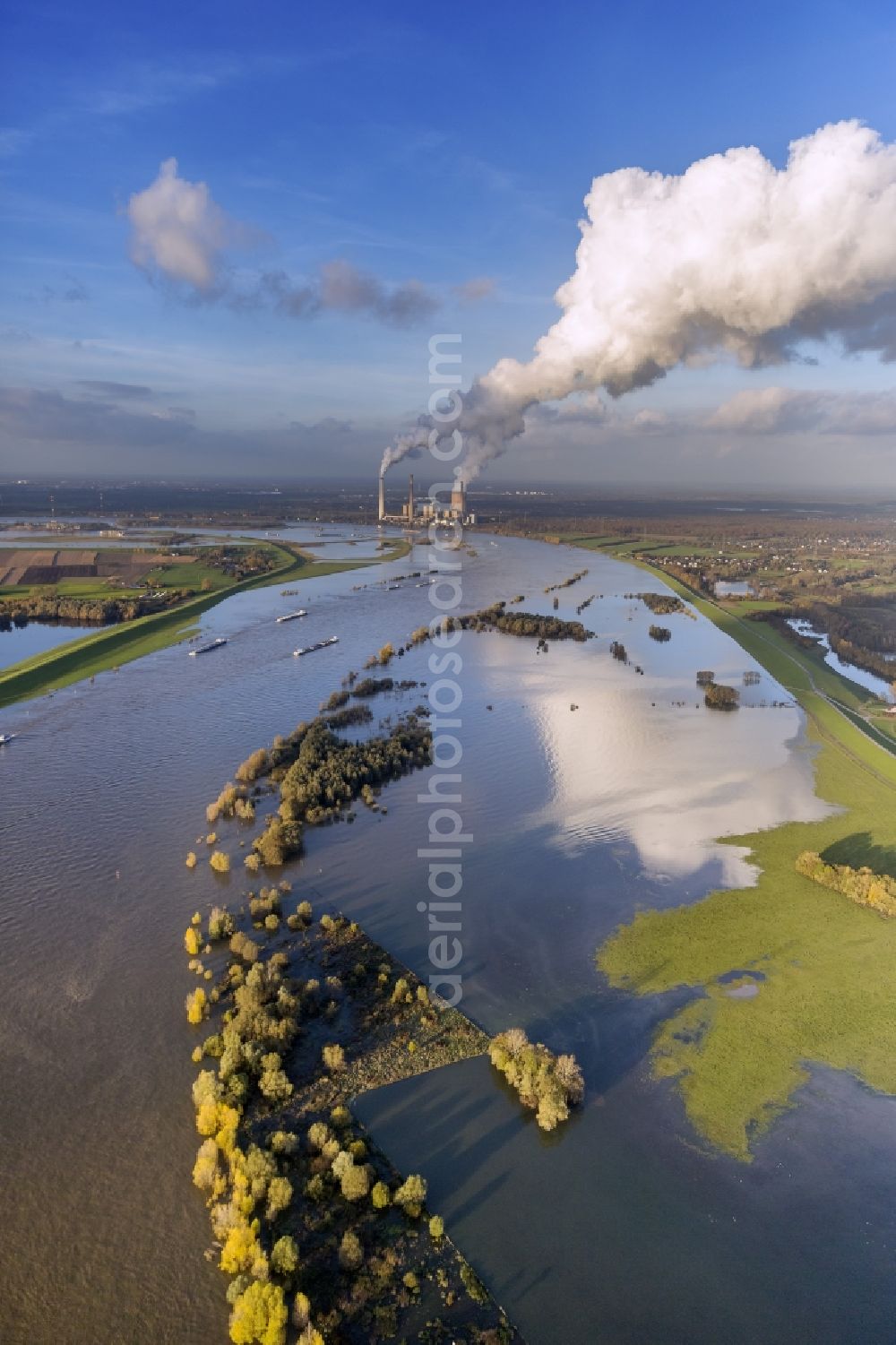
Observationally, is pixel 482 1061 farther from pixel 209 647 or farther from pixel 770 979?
pixel 209 647

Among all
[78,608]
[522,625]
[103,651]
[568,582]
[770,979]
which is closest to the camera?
[770,979]

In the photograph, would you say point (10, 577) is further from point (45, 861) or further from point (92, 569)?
point (45, 861)

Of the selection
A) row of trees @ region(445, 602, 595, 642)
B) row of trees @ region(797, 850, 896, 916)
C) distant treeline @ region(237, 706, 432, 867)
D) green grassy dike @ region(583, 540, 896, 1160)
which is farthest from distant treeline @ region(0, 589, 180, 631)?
row of trees @ region(797, 850, 896, 916)

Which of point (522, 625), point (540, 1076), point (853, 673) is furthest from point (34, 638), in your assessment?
point (853, 673)

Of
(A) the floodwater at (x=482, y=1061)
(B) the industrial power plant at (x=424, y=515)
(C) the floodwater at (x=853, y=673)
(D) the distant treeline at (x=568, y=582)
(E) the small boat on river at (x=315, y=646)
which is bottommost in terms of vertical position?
(A) the floodwater at (x=482, y=1061)

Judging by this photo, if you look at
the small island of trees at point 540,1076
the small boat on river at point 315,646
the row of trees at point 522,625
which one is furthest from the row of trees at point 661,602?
the small island of trees at point 540,1076

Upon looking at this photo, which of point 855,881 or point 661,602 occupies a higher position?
point 661,602

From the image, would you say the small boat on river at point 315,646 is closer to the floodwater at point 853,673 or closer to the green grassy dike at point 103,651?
the green grassy dike at point 103,651
